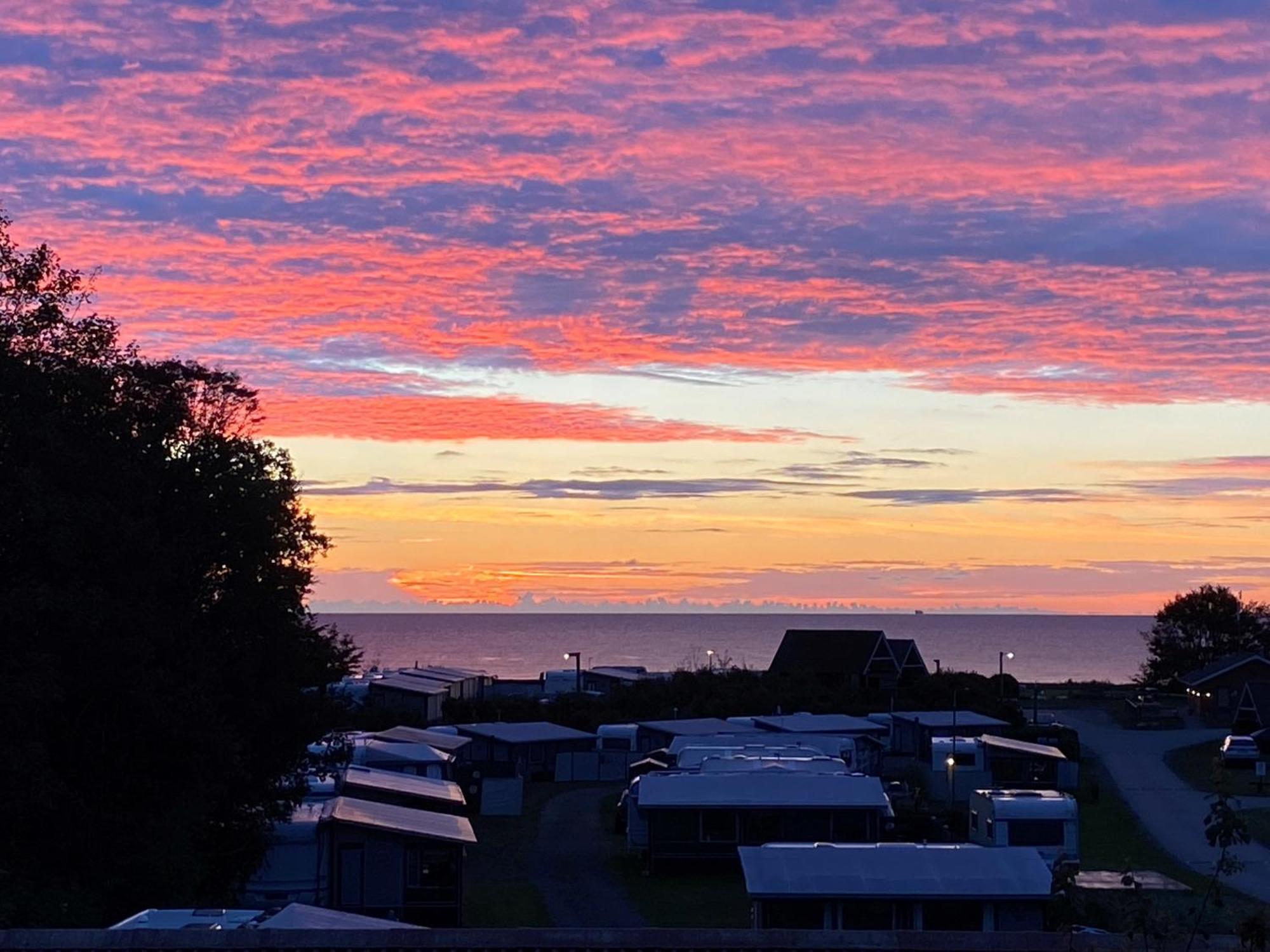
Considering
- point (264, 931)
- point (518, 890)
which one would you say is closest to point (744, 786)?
point (518, 890)

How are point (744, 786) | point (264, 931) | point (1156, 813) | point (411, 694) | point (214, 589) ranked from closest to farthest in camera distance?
1. point (264, 931)
2. point (214, 589)
3. point (744, 786)
4. point (1156, 813)
5. point (411, 694)

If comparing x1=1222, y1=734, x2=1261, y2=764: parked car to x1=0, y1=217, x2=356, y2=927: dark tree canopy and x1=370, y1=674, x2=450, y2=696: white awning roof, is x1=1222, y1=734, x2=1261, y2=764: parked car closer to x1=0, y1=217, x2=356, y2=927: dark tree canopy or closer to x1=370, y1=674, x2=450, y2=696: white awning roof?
x1=370, y1=674, x2=450, y2=696: white awning roof

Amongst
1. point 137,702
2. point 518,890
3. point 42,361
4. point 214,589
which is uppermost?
point 42,361

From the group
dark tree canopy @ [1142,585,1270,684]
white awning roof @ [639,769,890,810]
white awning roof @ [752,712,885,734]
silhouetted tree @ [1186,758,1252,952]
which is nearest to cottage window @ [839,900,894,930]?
white awning roof @ [639,769,890,810]

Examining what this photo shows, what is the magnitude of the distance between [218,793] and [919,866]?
41.2 ft

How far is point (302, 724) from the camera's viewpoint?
28.8 m

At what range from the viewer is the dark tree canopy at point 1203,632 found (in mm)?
86812

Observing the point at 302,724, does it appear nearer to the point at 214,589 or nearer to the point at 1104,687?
the point at 214,589

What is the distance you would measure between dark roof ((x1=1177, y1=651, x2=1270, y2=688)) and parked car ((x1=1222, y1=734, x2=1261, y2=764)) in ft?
58.9

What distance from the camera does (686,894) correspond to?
96.7 feet

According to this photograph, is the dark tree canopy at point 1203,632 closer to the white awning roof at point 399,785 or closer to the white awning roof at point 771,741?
the white awning roof at point 771,741

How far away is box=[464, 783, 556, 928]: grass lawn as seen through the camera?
86.3 feet

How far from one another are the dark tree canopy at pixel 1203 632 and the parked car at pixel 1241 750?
35379 mm

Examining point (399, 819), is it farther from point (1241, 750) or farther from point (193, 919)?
point (1241, 750)
